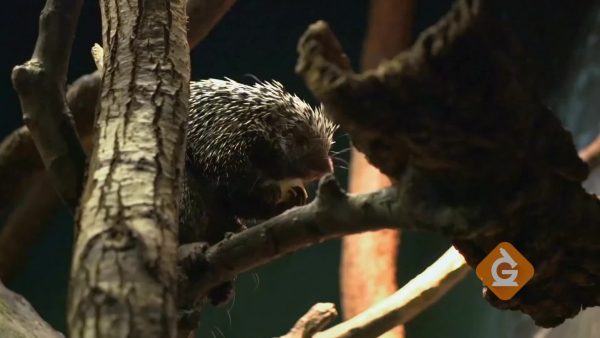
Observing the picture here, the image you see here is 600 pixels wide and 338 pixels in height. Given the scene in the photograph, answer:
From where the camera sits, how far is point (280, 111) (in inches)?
61.0

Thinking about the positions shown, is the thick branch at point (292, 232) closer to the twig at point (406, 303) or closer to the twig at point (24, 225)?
the twig at point (406, 303)

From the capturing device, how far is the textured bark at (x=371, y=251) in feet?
6.71

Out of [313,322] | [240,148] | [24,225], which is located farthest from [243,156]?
[24,225]

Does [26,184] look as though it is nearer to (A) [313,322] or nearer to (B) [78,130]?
(B) [78,130]

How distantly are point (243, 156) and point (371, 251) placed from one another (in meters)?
0.79

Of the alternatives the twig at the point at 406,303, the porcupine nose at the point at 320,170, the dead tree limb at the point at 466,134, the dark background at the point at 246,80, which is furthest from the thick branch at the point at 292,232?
the dark background at the point at 246,80

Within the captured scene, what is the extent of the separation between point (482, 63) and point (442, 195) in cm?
17

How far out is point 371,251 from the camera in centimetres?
210

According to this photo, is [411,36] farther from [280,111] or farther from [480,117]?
[480,117]

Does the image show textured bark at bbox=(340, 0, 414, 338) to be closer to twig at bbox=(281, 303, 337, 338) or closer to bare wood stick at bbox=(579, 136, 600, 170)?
twig at bbox=(281, 303, 337, 338)
